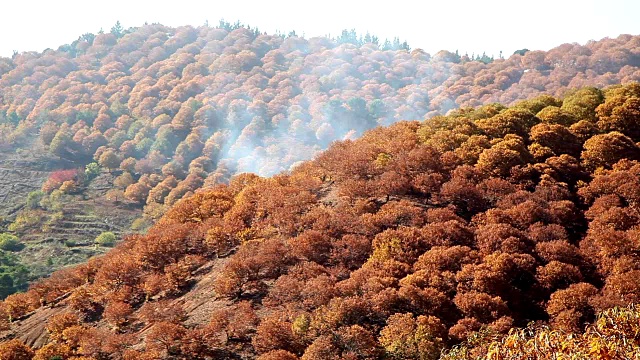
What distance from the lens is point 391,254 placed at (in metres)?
36.0

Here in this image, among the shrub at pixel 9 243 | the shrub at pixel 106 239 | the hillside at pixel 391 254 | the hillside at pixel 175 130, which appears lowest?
the shrub at pixel 106 239

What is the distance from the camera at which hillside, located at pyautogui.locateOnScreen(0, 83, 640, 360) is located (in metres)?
30.3

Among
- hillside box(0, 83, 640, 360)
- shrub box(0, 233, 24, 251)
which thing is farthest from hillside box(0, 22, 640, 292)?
hillside box(0, 83, 640, 360)

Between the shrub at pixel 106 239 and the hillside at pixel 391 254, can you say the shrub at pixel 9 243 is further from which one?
the hillside at pixel 391 254

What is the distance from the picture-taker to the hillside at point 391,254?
30297 mm

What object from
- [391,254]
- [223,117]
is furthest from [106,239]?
[391,254]

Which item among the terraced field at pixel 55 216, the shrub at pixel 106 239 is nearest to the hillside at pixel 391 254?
the terraced field at pixel 55 216

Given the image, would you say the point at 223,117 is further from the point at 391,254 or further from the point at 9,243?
the point at 391,254

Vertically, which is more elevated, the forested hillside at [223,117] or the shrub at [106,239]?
the forested hillside at [223,117]

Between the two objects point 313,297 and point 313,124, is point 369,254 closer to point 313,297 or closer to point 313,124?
point 313,297

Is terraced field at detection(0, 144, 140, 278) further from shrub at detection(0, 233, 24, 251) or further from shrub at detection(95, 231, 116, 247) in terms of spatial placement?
shrub at detection(95, 231, 116, 247)

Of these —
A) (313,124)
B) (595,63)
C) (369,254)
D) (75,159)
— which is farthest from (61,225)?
(595,63)

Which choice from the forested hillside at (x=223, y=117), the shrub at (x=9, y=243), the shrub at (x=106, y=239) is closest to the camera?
the shrub at (x=9, y=243)

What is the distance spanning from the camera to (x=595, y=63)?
6801 inches
